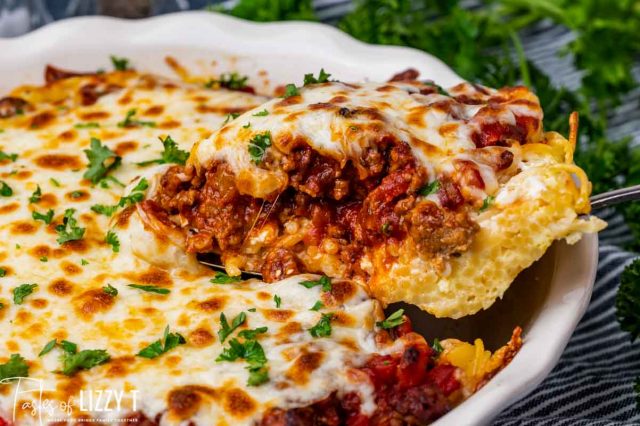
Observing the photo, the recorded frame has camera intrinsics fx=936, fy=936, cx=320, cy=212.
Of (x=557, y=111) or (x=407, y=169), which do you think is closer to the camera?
(x=407, y=169)

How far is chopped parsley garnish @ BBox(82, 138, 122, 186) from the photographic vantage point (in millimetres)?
4449

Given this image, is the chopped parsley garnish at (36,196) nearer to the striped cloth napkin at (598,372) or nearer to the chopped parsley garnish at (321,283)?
the chopped parsley garnish at (321,283)

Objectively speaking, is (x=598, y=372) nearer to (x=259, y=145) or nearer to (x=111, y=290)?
(x=259, y=145)

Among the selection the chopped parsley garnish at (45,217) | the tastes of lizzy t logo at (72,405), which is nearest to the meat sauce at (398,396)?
the tastes of lizzy t logo at (72,405)

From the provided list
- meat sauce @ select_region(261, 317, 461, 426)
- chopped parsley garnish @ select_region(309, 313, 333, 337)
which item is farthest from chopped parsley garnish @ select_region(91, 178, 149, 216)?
meat sauce @ select_region(261, 317, 461, 426)

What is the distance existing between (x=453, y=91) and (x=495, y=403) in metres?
1.69

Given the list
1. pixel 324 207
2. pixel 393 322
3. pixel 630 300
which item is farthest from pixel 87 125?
pixel 630 300

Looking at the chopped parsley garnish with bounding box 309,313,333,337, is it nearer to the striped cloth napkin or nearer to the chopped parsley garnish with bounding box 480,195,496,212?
the chopped parsley garnish with bounding box 480,195,496,212

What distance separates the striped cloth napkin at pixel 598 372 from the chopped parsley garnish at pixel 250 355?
1409 mm

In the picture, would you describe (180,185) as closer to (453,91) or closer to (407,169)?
(407,169)

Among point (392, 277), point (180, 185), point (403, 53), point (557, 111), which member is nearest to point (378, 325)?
point (392, 277)

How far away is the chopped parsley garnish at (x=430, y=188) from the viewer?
12.0 ft

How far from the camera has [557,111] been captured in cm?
632

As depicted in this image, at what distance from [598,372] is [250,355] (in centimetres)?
220
